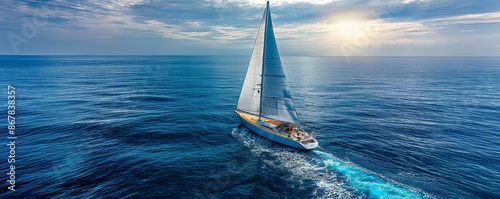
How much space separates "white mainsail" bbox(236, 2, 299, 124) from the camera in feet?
132

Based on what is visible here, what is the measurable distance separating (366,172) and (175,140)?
105 feet

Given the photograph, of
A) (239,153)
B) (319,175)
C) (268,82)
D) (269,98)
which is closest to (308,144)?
(319,175)

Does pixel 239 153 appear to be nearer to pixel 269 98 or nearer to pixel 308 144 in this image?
pixel 308 144

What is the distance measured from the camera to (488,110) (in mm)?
61156

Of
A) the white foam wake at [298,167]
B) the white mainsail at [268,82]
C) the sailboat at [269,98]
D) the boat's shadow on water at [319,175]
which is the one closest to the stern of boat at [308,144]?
the sailboat at [269,98]

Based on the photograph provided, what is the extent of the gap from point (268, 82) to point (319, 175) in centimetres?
1877

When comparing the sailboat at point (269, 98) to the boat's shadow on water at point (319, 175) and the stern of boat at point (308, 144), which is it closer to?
the stern of boat at point (308, 144)

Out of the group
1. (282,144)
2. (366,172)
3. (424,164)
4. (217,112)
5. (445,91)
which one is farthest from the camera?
(445,91)

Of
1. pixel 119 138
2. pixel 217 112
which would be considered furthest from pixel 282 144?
pixel 119 138

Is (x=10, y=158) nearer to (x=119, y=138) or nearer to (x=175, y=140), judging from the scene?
(x=119, y=138)

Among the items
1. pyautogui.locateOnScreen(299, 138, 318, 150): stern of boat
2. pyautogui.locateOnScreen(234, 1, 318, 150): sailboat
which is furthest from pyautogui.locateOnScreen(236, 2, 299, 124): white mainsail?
pyautogui.locateOnScreen(299, 138, 318, 150): stern of boat

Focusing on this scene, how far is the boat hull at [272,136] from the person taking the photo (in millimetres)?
37375

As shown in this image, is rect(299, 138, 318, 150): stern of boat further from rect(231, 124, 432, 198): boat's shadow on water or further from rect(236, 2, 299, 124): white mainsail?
rect(236, 2, 299, 124): white mainsail

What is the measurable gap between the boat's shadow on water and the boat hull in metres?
0.87
